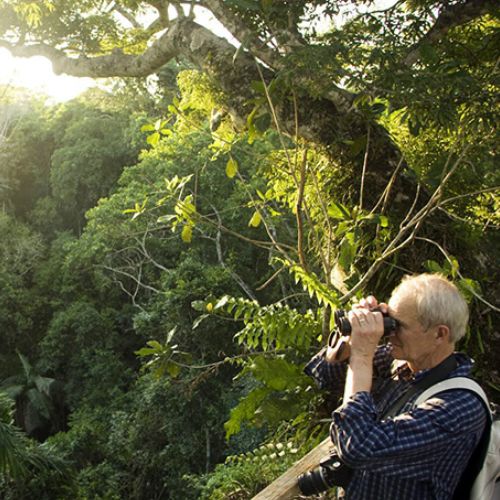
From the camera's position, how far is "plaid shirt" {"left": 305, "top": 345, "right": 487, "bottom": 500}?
130cm

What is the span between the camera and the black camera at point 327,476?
58.4 inches

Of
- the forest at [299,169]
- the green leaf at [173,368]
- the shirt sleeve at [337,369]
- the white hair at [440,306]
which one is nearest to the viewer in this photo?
the white hair at [440,306]

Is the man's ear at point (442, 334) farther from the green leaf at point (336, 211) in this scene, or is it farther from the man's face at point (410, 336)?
the green leaf at point (336, 211)

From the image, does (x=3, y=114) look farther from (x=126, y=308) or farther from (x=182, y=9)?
(x=182, y=9)

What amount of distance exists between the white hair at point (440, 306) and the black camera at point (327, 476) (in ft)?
1.31

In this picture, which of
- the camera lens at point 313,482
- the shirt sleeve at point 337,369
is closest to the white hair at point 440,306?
the shirt sleeve at point 337,369

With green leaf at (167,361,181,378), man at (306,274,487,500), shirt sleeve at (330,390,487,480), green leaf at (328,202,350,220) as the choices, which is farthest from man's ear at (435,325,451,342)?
green leaf at (167,361,181,378)

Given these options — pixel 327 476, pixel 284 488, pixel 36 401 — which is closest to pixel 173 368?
pixel 284 488

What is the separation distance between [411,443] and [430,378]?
0.18 meters

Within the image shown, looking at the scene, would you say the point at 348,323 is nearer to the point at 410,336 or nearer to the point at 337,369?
the point at 410,336

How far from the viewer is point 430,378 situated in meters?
1.42

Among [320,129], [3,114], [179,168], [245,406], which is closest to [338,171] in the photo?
[320,129]

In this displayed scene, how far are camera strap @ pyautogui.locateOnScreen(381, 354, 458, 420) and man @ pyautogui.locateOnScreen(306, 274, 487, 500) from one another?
0.01 metres

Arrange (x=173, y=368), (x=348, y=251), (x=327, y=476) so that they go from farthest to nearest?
(x=173, y=368) → (x=348, y=251) → (x=327, y=476)
